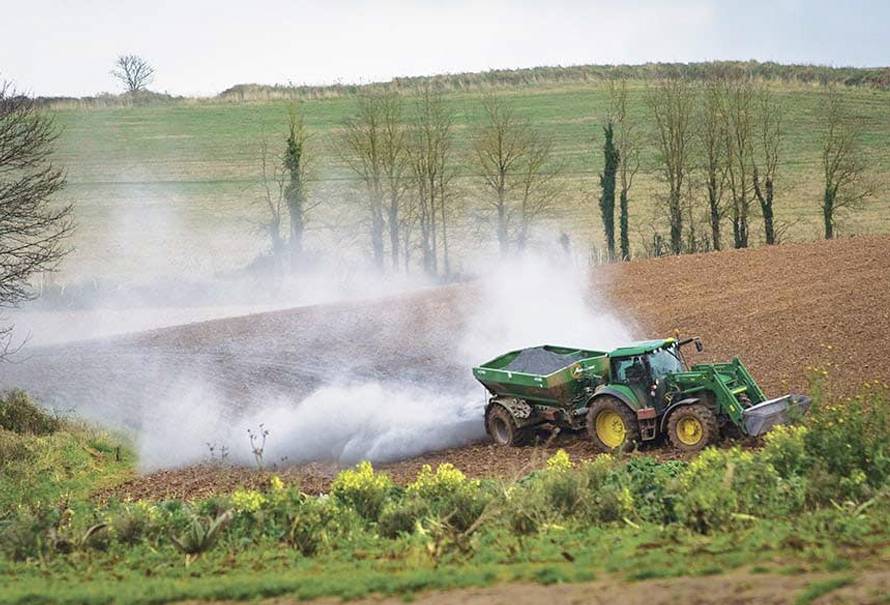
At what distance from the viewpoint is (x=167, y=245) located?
64188 mm

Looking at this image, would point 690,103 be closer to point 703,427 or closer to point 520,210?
point 520,210

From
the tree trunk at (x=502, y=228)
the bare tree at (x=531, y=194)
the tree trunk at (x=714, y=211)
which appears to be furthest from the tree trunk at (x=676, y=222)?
the tree trunk at (x=502, y=228)

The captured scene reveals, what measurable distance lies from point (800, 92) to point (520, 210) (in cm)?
3860

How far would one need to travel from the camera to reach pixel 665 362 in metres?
20.5

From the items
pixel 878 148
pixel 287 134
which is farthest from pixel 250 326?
pixel 878 148

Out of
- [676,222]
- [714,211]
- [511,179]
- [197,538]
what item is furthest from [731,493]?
[511,179]

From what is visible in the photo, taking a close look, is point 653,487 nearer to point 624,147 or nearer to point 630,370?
point 630,370

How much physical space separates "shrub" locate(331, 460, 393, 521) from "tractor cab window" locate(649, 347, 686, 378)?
6.85 m

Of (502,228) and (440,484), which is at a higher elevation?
(440,484)

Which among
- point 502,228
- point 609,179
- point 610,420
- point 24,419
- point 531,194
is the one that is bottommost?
point 24,419

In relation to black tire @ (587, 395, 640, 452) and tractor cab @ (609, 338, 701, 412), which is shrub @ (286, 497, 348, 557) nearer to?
black tire @ (587, 395, 640, 452)

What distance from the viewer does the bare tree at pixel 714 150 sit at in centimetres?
5125

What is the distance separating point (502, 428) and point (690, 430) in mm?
4210

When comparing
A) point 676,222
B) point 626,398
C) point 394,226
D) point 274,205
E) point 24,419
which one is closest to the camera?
point 626,398
